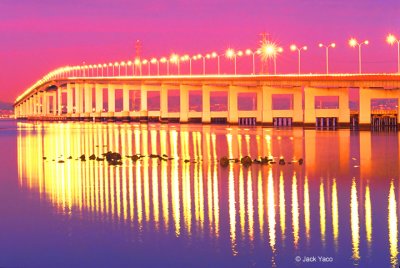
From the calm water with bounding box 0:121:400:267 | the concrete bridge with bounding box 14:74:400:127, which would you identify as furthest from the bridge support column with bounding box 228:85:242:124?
the calm water with bounding box 0:121:400:267

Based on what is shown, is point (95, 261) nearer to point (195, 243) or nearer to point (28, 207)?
point (195, 243)

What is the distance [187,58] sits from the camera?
136 meters

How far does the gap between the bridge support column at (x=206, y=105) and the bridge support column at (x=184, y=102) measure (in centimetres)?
354

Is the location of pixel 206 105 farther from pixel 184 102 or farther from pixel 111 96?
pixel 111 96

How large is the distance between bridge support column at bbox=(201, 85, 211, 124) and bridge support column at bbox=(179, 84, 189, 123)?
11.6ft

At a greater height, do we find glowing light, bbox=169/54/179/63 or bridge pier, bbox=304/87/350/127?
glowing light, bbox=169/54/179/63

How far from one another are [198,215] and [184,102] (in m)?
100

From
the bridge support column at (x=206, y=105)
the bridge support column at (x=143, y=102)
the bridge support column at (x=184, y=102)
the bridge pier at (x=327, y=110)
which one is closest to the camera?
the bridge pier at (x=327, y=110)

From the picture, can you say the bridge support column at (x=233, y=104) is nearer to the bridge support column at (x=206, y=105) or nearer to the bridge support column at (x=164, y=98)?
the bridge support column at (x=206, y=105)

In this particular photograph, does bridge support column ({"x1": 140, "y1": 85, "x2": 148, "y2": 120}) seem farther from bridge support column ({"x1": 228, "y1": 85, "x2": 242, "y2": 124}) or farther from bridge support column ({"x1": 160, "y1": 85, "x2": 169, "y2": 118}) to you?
bridge support column ({"x1": 228, "y1": 85, "x2": 242, "y2": 124})

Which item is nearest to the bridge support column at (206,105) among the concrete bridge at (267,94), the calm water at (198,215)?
the concrete bridge at (267,94)

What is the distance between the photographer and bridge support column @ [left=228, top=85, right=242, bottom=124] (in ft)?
361

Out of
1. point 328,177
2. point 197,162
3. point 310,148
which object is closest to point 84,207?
point 328,177

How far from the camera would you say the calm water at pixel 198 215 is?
18.1 metres
